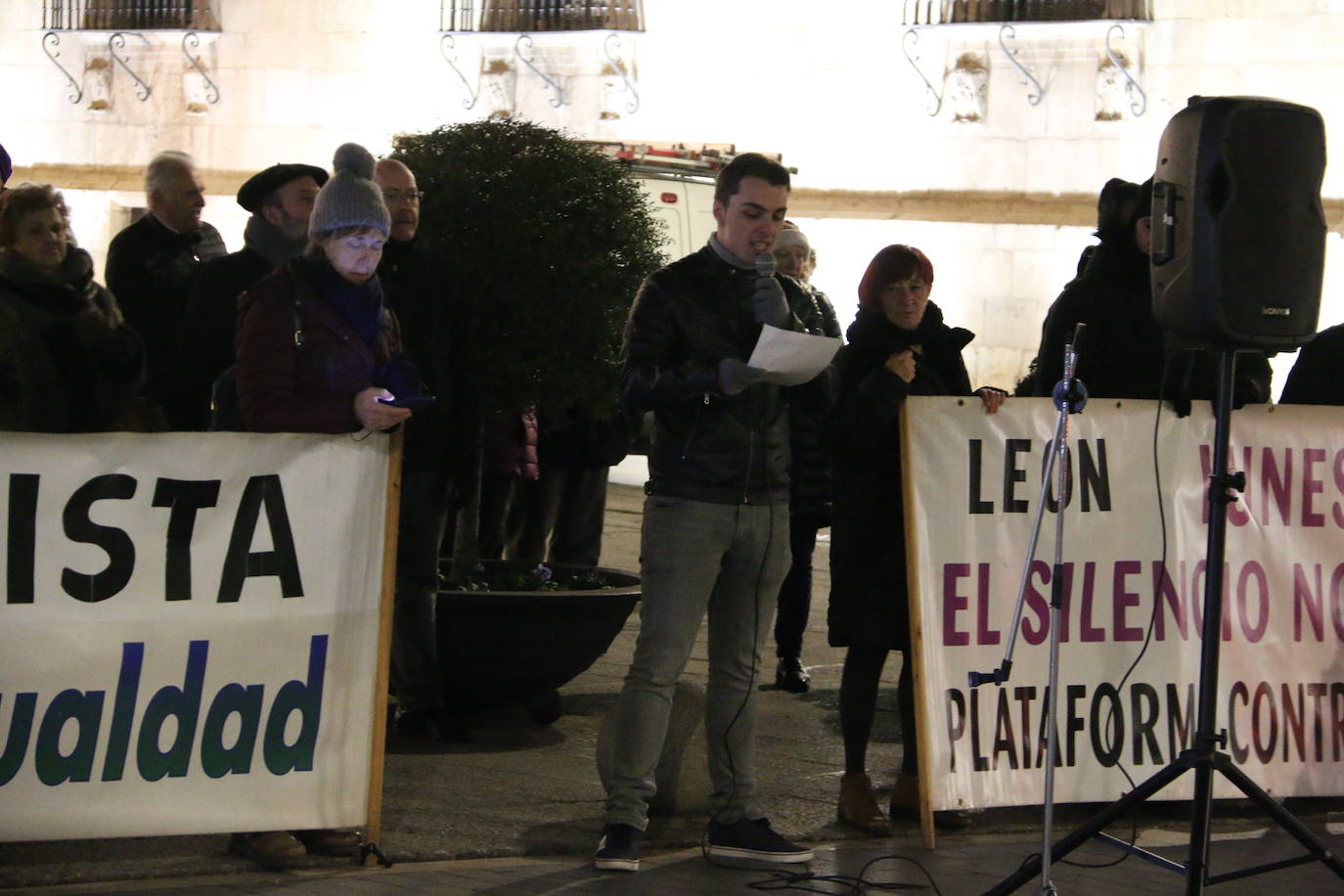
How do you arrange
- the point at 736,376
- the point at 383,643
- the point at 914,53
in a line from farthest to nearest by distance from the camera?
the point at 914,53
the point at 383,643
the point at 736,376

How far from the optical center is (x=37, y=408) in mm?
5977

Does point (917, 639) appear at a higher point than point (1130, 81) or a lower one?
lower

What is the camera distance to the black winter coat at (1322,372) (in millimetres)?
7242

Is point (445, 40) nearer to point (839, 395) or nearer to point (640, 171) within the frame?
point (640, 171)

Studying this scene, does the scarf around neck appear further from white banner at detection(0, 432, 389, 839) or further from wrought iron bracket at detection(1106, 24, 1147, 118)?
wrought iron bracket at detection(1106, 24, 1147, 118)

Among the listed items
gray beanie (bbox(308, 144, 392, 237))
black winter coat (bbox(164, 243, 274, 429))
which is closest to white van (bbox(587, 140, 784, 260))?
black winter coat (bbox(164, 243, 274, 429))

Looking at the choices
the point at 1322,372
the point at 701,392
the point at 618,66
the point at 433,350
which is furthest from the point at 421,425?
the point at 618,66

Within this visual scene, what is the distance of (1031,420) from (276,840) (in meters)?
2.67

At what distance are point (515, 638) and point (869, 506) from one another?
5.17 ft

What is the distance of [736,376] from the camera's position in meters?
5.48

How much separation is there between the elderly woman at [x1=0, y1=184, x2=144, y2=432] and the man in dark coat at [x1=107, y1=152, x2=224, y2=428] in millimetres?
1037

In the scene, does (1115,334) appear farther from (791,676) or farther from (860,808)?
(791,676)

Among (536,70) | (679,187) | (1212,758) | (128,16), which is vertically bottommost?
(1212,758)

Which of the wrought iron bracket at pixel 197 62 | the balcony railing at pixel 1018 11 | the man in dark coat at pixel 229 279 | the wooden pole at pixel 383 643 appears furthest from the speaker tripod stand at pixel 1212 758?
the wrought iron bracket at pixel 197 62
